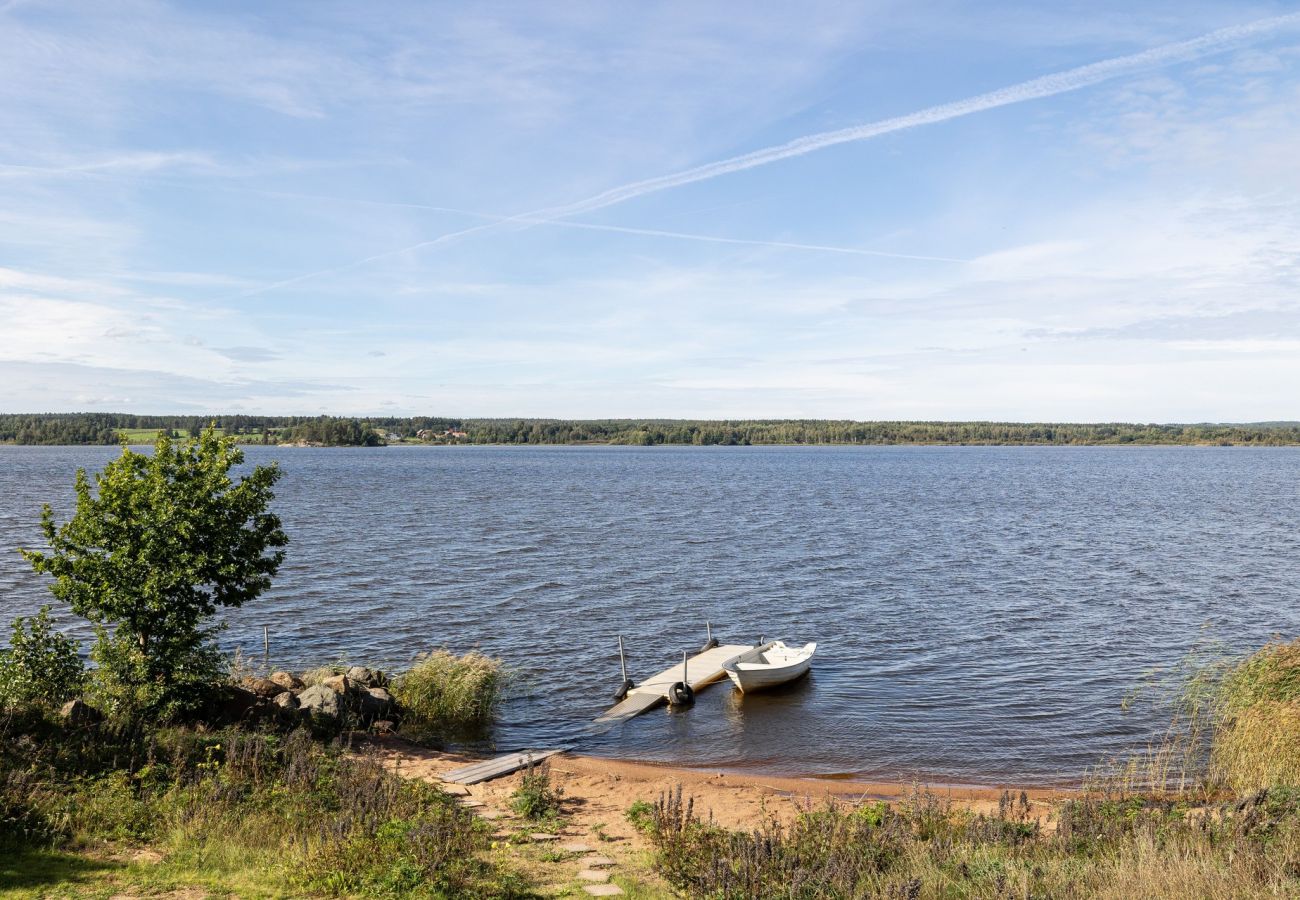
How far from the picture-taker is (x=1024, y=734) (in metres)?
22.5

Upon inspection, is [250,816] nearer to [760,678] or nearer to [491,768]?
[491,768]

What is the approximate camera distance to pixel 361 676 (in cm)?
2344

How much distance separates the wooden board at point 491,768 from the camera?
17688 mm

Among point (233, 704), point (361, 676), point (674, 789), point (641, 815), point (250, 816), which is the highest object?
point (250, 816)

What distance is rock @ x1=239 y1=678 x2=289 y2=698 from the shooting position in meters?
21.1

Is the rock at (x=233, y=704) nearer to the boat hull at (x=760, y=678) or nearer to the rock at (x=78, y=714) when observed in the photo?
the rock at (x=78, y=714)

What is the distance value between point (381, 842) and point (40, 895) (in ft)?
12.0

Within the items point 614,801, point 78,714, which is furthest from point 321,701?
point 614,801

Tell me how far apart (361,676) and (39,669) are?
7915mm

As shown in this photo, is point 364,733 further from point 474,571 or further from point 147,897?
point 474,571

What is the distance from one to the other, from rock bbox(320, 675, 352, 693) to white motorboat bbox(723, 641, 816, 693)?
34.2 feet

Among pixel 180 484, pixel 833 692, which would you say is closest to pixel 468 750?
pixel 180 484

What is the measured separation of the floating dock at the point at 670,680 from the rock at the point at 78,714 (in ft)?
38.4

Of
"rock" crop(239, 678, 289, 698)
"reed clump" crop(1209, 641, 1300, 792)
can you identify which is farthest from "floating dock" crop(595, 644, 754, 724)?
"reed clump" crop(1209, 641, 1300, 792)
